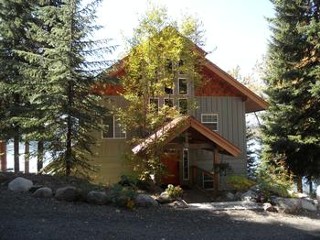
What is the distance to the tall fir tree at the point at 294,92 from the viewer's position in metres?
20.8

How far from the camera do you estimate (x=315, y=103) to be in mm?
21297

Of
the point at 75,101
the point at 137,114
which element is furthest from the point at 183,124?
the point at 75,101

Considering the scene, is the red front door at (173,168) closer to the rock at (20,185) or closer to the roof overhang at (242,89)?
the roof overhang at (242,89)

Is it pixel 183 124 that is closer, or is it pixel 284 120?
pixel 183 124

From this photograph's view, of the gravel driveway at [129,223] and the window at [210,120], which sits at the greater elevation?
the window at [210,120]

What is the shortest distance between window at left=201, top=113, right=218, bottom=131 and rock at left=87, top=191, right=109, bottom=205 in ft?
34.6

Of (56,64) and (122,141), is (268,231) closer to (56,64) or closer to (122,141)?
(56,64)

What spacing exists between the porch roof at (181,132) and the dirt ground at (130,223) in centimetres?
416

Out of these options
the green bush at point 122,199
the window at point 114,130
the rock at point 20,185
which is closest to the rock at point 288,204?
the green bush at point 122,199

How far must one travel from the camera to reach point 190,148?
1928 cm

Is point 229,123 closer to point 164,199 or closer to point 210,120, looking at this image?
point 210,120

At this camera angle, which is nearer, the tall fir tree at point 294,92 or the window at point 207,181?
the tall fir tree at point 294,92

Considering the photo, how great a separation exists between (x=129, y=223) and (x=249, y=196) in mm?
6080

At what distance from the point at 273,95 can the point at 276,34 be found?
3100mm
